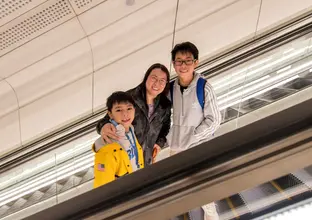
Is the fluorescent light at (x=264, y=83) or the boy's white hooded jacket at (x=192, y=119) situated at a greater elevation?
the fluorescent light at (x=264, y=83)

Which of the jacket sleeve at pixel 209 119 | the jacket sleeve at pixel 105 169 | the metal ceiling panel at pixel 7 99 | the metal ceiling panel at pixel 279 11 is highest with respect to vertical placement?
the metal ceiling panel at pixel 279 11

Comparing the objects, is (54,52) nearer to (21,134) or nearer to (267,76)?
(21,134)

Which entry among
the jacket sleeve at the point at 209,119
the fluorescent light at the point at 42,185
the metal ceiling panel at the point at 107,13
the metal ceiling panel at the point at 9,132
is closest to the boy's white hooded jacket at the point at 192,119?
Answer: the jacket sleeve at the point at 209,119

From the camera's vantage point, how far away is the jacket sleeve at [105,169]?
6.43ft

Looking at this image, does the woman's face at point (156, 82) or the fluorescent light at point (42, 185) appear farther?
the fluorescent light at point (42, 185)

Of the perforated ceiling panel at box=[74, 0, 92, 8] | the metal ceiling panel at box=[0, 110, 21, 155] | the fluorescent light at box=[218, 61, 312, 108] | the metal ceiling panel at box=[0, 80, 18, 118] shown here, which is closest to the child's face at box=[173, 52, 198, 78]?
the fluorescent light at box=[218, 61, 312, 108]

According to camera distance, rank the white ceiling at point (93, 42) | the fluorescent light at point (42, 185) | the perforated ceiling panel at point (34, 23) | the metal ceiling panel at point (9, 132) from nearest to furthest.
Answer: the fluorescent light at point (42, 185)
the perforated ceiling panel at point (34, 23)
the white ceiling at point (93, 42)
the metal ceiling panel at point (9, 132)

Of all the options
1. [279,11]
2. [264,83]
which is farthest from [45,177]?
[279,11]

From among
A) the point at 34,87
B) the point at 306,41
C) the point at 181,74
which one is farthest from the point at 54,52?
the point at 306,41

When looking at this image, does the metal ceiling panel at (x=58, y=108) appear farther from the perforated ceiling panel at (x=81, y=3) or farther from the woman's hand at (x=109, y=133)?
the woman's hand at (x=109, y=133)

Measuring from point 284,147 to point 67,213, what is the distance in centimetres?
61

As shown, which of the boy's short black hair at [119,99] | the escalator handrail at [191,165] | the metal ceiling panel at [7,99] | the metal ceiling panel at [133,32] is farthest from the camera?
the metal ceiling panel at [7,99]

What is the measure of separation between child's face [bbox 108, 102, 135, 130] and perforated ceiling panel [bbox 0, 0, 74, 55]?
2005 millimetres

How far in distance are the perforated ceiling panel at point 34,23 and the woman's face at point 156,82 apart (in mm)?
1843
